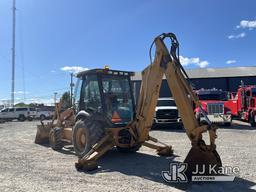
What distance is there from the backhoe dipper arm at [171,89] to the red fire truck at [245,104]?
15116mm

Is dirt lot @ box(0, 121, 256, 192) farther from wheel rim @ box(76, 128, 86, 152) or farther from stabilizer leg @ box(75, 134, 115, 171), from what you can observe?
wheel rim @ box(76, 128, 86, 152)

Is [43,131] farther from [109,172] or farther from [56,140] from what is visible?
[109,172]

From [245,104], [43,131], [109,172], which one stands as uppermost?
[245,104]

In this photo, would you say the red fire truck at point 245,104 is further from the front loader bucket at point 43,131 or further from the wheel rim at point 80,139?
the wheel rim at point 80,139

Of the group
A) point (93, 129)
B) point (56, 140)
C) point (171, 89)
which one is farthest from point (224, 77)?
point (171, 89)

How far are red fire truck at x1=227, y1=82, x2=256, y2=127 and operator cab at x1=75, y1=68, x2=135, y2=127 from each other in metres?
14.5

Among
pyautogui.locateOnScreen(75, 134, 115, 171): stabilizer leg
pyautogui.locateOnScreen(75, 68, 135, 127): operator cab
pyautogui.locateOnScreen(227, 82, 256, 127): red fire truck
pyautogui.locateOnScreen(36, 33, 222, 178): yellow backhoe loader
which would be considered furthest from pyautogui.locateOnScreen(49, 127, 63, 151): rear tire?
pyautogui.locateOnScreen(227, 82, 256, 127): red fire truck

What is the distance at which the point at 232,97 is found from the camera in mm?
26531

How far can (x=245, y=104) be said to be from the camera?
78.7 ft

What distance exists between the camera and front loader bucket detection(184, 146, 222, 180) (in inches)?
Result: 276

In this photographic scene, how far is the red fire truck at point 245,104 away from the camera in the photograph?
74.0ft

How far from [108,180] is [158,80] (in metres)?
2.95

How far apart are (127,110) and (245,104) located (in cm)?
1622

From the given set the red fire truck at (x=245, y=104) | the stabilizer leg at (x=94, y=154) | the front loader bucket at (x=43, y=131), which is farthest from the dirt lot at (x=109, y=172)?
the red fire truck at (x=245, y=104)
